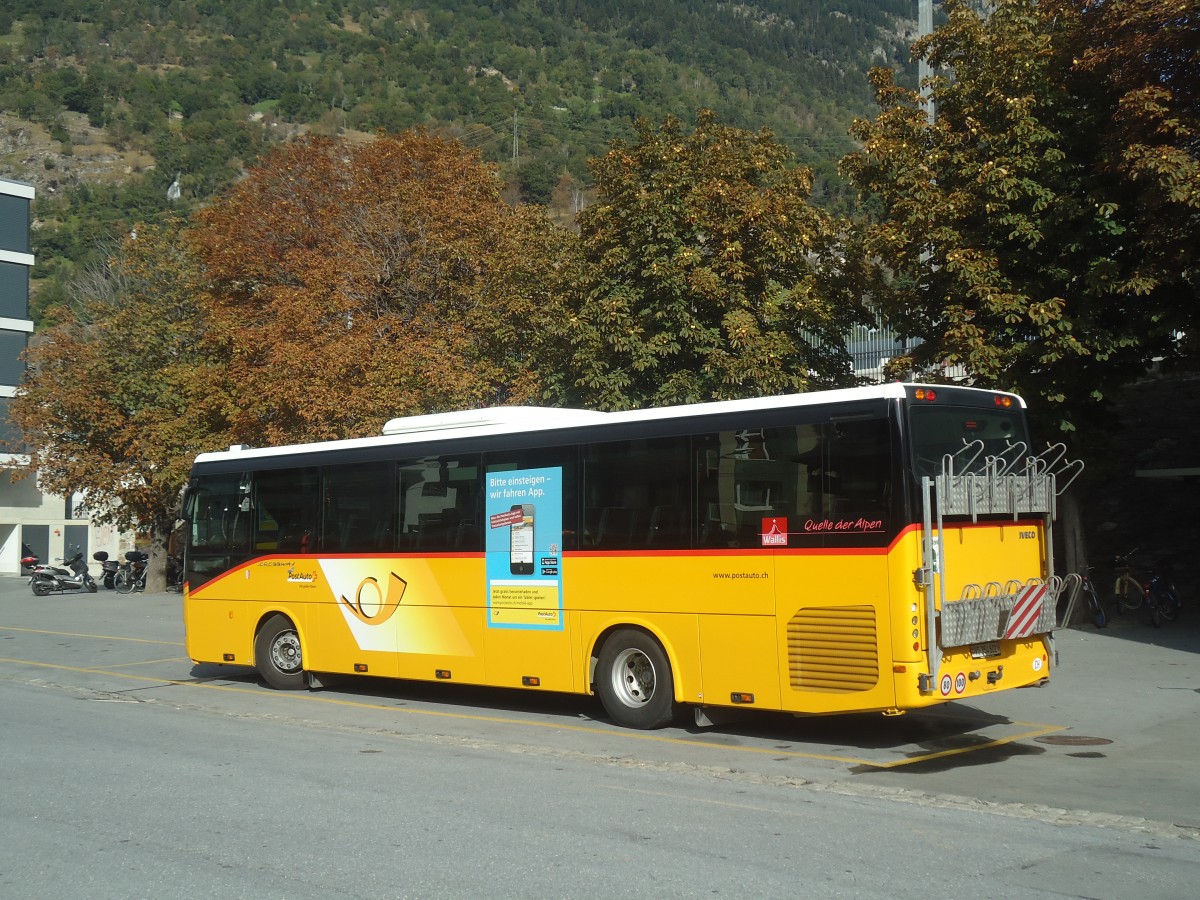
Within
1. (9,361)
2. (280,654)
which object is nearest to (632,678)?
(280,654)

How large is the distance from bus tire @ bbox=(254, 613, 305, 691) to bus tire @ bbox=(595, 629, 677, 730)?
201 inches

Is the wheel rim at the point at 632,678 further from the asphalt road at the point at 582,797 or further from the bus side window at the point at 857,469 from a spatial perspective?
the bus side window at the point at 857,469

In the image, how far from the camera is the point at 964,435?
34.9 feet

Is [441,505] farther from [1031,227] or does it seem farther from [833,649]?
[1031,227]

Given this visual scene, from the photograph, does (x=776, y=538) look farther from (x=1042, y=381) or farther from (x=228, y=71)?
(x=228, y=71)

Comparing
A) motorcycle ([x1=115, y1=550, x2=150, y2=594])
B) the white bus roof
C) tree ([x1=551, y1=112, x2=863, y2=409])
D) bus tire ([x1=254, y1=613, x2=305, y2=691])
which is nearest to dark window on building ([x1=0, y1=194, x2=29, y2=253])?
motorcycle ([x1=115, y1=550, x2=150, y2=594])

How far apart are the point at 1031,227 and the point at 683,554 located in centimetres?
948

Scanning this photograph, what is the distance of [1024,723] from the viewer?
11953 millimetres

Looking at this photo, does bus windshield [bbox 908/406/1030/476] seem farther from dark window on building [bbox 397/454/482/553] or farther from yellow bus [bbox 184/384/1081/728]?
dark window on building [bbox 397/454/482/553]

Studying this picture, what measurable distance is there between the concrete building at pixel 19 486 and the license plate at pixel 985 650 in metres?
52.4

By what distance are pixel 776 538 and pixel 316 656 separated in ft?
23.1

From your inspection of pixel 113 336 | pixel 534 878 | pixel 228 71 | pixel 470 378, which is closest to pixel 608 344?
pixel 470 378

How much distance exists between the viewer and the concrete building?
2259 inches

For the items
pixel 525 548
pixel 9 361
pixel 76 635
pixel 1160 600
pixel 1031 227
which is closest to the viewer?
pixel 525 548
